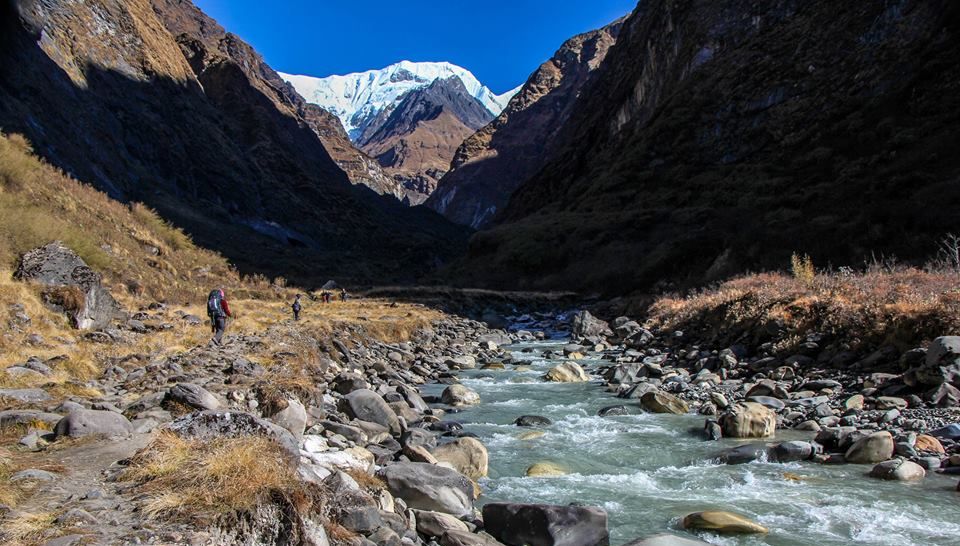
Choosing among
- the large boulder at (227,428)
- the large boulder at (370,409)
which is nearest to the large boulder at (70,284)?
the large boulder at (370,409)

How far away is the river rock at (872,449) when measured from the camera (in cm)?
784

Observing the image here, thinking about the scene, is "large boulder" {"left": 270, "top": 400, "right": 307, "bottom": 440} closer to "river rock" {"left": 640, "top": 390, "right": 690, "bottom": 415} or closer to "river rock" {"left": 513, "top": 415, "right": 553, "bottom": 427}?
"river rock" {"left": 513, "top": 415, "right": 553, "bottom": 427}

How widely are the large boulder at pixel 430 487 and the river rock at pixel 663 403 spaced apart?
20.0 ft

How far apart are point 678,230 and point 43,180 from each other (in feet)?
142

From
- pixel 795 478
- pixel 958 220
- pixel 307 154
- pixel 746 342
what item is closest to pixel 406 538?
pixel 795 478

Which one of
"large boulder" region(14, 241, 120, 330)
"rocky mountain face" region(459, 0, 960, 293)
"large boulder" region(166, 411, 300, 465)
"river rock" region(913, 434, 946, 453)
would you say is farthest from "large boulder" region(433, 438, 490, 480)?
"rocky mountain face" region(459, 0, 960, 293)

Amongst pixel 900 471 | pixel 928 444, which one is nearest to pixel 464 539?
pixel 900 471

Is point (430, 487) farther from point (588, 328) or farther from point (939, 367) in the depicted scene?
point (588, 328)

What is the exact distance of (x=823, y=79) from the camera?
176ft

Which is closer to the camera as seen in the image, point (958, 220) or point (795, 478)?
point (795, 478)

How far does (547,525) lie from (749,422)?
5.27m

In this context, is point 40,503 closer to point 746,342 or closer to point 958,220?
point 746,342

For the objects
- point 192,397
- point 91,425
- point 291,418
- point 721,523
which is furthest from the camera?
point 291,418

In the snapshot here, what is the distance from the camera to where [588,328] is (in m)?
26.2
